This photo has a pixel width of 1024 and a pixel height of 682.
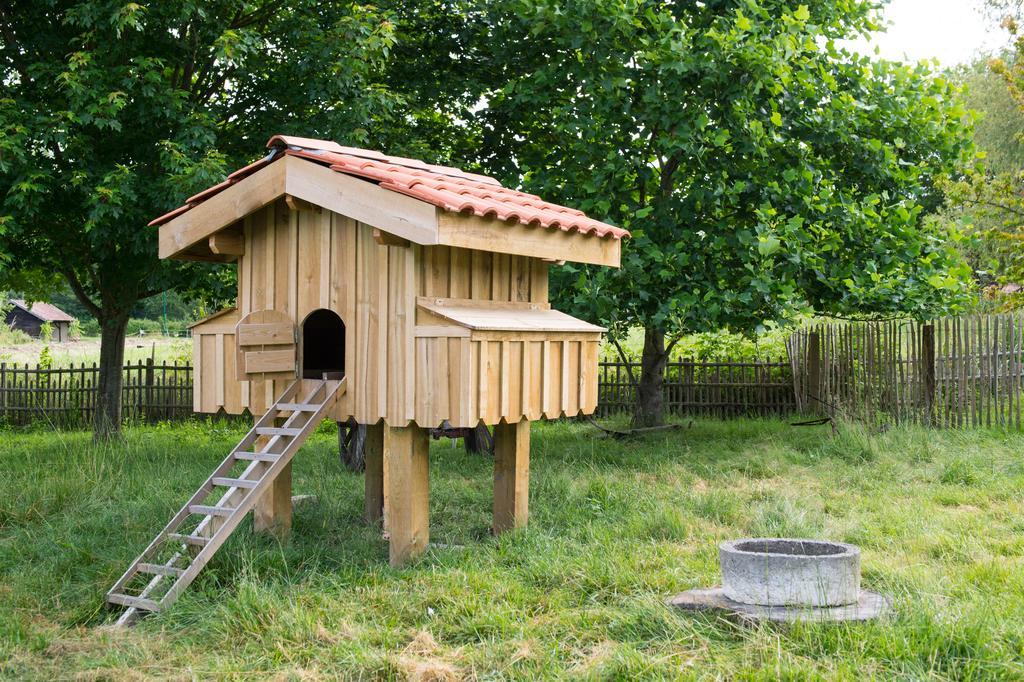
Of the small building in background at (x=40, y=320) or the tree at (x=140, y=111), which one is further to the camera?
the small building in background at (x=40, y=320)

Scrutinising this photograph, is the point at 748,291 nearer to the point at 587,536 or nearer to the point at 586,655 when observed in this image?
the point at 587,536

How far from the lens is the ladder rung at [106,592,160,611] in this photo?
17.4 feet

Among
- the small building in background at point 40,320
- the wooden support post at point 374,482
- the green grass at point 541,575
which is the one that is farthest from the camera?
the small building in background at point 40,320

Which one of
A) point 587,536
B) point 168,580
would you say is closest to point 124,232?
point 168,580

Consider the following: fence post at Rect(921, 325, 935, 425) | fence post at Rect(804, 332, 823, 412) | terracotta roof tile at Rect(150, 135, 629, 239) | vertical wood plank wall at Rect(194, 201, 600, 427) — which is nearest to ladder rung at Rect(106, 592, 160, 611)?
vertical wood plank wall at Rect(194, 201, 600, 427)

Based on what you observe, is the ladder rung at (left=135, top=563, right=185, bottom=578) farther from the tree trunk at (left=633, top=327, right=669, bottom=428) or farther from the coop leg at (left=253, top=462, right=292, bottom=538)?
the tree trunk at (left=633, top=327, right=669, bottom=428)

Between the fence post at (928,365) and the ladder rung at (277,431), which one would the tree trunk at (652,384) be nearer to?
the fence post at (928,365)

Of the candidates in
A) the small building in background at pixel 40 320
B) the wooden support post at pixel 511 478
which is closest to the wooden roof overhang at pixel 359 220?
the wooden support post at pixel 511 478

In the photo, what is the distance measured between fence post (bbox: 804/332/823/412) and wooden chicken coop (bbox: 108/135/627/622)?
7206mm

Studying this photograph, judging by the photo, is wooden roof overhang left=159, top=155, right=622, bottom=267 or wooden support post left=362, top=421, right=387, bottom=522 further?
wooden support post left=362, top=421, right=387, bottom=522

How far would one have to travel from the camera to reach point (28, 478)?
8.86 m

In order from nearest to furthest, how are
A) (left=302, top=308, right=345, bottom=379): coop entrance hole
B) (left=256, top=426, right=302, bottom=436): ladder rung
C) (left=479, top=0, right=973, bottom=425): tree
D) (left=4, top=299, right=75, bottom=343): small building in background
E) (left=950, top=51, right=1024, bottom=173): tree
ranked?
(left=256, top=426, right=302, bottom=436): ladder rung < (left=302, top=308, right=345, bottom=379): coop entrance hole < (left=479, top=0, right=973, bottom=425): tree < (left=950, top=51, right=1024, bottom=173): tree < (left=4, top=299, right=75, bottom=343): small building in background

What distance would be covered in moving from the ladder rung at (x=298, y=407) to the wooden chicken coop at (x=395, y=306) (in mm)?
17

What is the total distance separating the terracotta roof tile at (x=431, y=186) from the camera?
5863mm
